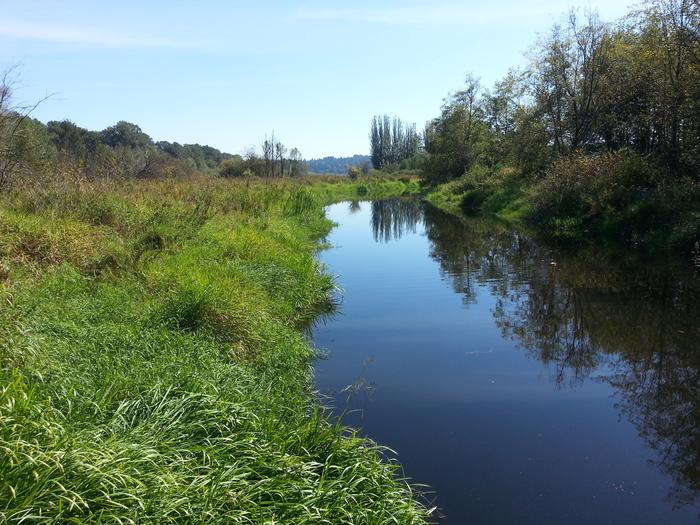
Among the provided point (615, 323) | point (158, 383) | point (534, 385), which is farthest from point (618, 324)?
point (158, 383)

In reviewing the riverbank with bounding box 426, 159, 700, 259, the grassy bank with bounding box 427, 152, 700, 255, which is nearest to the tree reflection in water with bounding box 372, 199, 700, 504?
the riverbank with bounding box 426, 159, 700, 259

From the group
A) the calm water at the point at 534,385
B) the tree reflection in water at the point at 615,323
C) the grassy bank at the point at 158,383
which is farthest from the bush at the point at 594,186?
the grassy bank at the point at 158,383

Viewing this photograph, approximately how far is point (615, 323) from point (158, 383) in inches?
285

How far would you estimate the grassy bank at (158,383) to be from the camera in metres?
2.86

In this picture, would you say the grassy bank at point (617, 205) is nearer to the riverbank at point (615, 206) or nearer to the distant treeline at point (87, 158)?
the riverbank at point (615, 206)

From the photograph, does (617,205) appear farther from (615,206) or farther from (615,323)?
(615,323)

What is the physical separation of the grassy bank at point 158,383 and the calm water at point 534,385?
62 cm

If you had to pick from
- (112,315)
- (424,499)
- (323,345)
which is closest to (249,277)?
(323,345)

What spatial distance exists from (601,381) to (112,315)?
5.98m

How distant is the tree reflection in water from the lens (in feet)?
18.2

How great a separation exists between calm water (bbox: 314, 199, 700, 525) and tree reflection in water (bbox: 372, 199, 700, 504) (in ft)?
0.09

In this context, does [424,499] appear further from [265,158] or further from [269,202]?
[265,158]

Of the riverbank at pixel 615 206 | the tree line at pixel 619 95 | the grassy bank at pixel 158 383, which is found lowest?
the grassy bank at pixel 158 383

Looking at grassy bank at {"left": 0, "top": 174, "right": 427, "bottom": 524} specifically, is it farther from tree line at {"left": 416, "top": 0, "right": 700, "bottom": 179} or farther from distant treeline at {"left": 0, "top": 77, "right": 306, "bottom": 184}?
tree line at {"left": 416, "top": 0, "right": 700, "bottom": 179}
